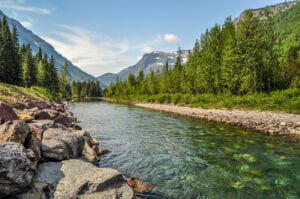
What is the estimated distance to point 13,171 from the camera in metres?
6.45

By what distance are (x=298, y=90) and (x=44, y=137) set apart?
39.1m

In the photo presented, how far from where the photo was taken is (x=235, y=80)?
1918 inches

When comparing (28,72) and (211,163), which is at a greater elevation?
(28,72)

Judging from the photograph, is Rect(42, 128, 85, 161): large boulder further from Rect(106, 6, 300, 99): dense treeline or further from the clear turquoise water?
Rect(106, 6, 300, 99): dense treeline

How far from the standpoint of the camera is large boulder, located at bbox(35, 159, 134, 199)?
7609 millimetres

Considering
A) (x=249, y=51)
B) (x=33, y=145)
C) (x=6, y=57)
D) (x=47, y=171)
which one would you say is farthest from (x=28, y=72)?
(x=47, y=171)

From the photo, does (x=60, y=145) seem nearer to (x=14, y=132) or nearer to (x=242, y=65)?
(x=14, y=132)

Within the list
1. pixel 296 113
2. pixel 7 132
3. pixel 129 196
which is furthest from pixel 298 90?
pixel 7 132

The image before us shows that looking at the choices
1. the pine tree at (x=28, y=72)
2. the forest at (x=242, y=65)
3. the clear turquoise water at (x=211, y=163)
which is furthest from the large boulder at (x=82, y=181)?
the pine tree at (x=28, y=72)

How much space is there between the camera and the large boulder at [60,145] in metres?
9.78

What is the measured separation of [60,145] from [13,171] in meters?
3.78

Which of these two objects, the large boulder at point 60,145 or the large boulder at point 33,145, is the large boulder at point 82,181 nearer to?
the large boulder at point 33,145

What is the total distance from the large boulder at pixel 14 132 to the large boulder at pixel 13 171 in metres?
1.29

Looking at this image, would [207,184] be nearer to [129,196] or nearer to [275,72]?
[129,196]
